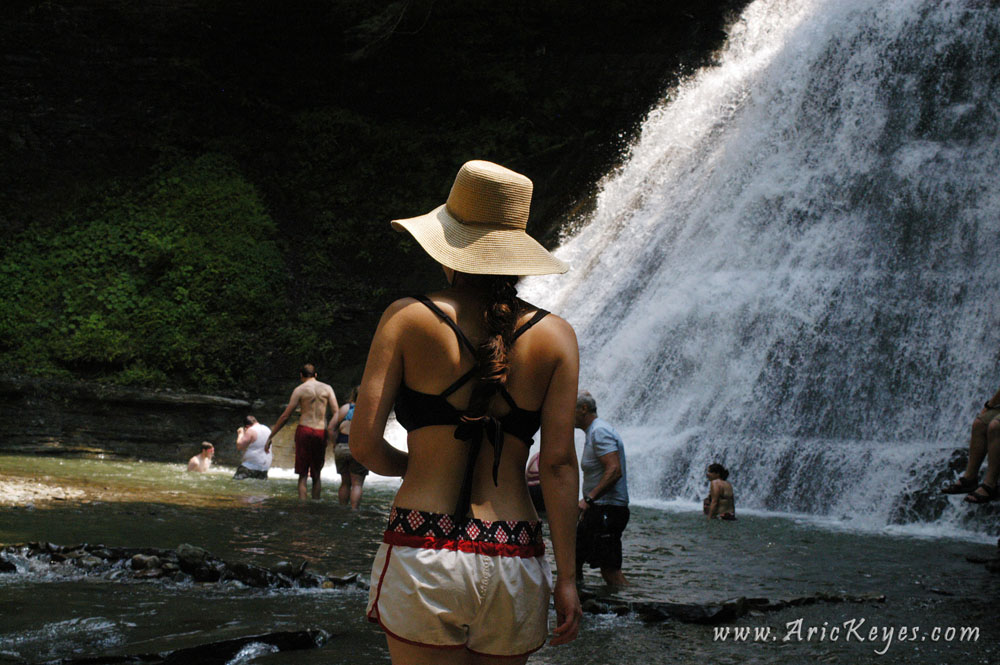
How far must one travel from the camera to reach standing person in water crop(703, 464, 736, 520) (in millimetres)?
10562

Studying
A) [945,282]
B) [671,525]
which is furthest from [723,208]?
[671,525]

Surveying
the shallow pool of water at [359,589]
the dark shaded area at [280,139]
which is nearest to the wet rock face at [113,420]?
the dark shaded area at [280,139]

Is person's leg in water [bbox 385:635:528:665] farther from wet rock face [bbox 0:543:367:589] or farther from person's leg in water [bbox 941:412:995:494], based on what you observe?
person's leg in water [bbox 941:412:995:494]

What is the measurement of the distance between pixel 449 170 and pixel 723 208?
23.0ft

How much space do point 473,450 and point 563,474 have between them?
262mm

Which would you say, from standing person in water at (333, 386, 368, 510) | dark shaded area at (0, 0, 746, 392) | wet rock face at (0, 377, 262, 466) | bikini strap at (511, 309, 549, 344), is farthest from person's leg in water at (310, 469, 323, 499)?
bikini strap at (511, 309, 549, 344)

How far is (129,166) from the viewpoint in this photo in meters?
22.2

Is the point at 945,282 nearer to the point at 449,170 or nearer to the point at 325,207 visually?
the point at 449,170

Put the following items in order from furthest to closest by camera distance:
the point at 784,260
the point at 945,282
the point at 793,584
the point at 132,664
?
the point at 784,260 < the point at 945,282 < the point at 793,584 < the point at 132,664

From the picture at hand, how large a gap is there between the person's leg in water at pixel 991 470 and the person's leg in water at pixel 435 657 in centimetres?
642

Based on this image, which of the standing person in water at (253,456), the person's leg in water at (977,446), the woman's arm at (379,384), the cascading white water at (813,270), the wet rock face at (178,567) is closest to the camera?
the woman's arm at (379,384)

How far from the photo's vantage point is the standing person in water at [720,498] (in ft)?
34.7

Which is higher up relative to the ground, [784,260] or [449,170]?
[449,170]

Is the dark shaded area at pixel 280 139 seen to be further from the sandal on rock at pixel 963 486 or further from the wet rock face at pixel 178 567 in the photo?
the sandal on rock at pixel 963 486
